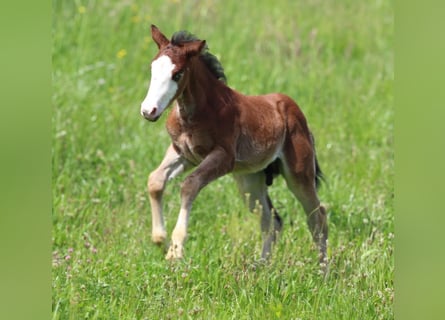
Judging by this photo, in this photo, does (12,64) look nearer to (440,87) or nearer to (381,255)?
(440,87)

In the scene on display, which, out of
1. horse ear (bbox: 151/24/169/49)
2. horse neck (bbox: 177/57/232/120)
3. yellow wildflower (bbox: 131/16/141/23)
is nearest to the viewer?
horse ear (bbox: 151/24/169/49)

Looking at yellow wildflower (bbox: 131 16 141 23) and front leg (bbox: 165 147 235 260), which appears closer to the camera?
front leg (bbox: 165 147 235 260)

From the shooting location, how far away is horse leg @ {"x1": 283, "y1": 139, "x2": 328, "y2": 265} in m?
6.79

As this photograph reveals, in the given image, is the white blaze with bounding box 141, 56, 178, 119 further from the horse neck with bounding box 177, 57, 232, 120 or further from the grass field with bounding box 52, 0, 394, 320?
the grass field with bounding box 52, 0, 394, 320

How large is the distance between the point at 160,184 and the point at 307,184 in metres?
1.55

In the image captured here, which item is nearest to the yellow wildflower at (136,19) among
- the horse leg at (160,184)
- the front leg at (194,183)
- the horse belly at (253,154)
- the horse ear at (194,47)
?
the horse belly at (253,154)

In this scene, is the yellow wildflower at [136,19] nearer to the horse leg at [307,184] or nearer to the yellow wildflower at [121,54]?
the yellow wildflower at [121,54]

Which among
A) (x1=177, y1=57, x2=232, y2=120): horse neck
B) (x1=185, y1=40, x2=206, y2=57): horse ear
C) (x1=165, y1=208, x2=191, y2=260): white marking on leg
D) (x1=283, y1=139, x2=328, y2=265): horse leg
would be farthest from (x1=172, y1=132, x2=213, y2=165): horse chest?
(x1=283, y1=139, x2=328, y2=265): horse leg

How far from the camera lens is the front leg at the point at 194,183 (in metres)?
5.49

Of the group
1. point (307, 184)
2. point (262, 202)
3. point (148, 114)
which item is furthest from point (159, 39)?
point (262, 202)

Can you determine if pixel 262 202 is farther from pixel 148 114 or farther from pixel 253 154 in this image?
pixel 148 114

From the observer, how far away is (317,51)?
1204 cm

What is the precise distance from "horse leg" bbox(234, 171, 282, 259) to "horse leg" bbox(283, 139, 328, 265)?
0.25 metres

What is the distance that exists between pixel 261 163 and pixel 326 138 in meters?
3.61
